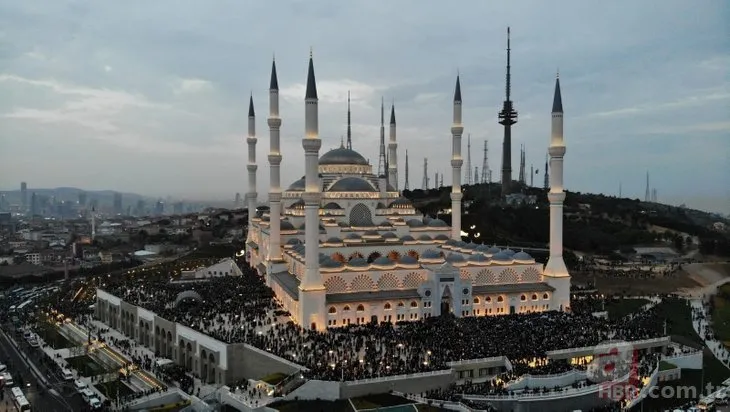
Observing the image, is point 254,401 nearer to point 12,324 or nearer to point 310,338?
point 310,338

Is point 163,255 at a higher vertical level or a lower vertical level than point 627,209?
lower

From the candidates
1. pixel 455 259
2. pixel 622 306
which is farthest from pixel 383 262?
pixel 622 306

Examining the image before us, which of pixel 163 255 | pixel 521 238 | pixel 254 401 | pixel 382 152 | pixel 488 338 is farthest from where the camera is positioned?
pixel 163 255

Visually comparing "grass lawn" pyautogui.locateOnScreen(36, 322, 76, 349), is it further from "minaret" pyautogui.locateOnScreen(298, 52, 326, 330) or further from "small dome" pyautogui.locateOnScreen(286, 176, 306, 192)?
"small dome" pyautogui.locateOnScreen(286, 176, 306, 192)

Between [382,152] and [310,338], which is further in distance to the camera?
[382,152]

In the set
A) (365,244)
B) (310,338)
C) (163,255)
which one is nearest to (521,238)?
(365,244)

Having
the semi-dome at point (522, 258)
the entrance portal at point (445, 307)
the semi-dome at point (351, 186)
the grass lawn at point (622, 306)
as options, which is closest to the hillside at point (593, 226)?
the semi-dome at point (351, 186)

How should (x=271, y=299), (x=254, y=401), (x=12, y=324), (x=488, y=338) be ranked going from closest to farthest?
1. (x=254, y=401)
2. (x=488, y=338)
3. (x=271, y=299)
4. (x=12, y=324)

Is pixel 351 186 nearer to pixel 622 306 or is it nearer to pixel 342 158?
pixel 342 158
